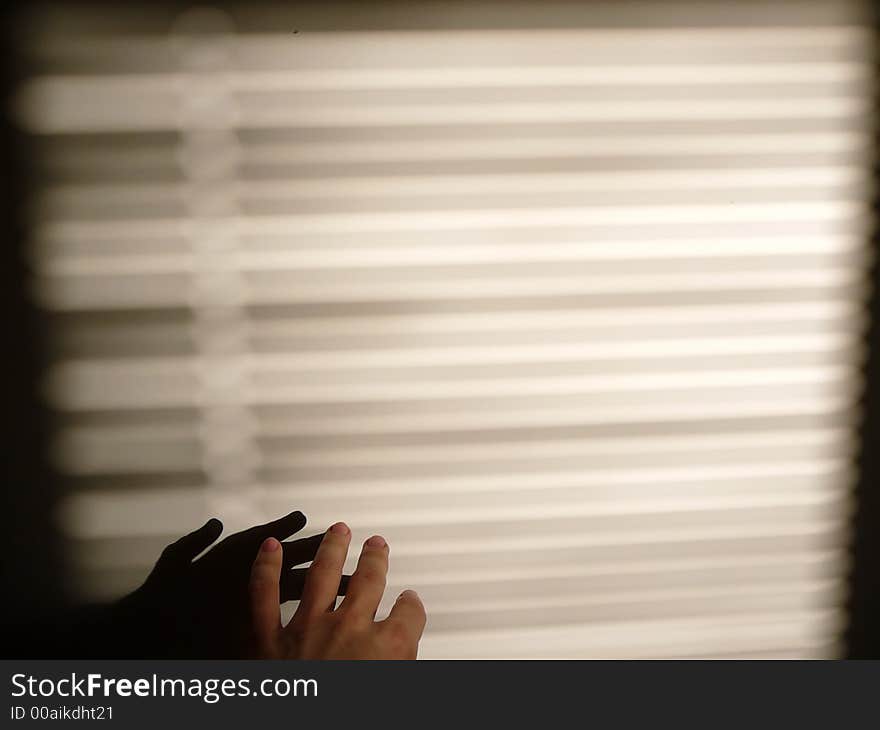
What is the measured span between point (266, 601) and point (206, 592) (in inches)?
5.9

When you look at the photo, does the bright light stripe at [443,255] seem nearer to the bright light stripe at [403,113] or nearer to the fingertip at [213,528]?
the bright light stripe at [403,113]

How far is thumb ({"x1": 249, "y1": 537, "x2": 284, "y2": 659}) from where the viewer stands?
108 cm

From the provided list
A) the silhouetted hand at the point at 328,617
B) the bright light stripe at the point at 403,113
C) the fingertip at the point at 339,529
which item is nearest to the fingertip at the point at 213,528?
the silhouetted hand at the point at 328,617

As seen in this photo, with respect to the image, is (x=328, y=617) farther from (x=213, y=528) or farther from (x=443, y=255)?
(x=443, y=255)

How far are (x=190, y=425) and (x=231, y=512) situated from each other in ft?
0.61

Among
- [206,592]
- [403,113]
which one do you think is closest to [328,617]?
[206,592]

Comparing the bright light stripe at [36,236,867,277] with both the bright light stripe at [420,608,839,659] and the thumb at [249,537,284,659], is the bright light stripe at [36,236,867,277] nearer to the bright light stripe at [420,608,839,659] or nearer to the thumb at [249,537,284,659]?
the thumb at [249,537,284,659]

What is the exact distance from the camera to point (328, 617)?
3.54 ft

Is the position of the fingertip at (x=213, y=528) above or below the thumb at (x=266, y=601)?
above

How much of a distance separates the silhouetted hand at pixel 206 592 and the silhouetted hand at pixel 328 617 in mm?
49

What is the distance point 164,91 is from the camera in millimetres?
1091

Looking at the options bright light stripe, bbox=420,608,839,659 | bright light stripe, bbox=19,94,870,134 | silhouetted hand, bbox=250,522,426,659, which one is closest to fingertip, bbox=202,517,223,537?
silhouetted hand, bbox=250,522,426,659

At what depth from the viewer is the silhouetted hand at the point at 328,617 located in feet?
3.48
